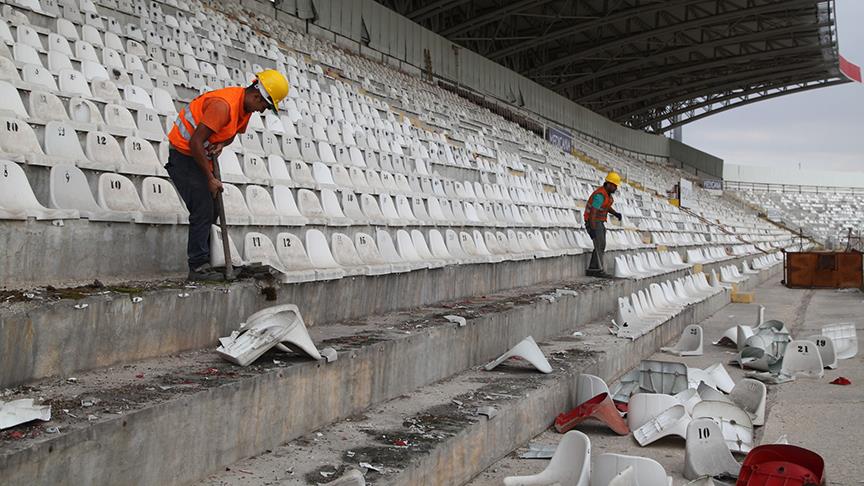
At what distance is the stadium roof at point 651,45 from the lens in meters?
29.1

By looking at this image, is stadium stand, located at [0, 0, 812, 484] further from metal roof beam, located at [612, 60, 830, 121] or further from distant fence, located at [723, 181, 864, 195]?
distant fence, located at [723, 181, 864, 195]

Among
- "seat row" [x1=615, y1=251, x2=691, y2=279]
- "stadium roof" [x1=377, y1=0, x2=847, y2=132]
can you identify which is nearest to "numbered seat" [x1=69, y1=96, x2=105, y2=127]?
"seat row" [x1=615, y1=251, x2=691, y2=279]

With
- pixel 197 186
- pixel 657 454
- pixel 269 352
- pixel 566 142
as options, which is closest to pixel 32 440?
pixel 269 352

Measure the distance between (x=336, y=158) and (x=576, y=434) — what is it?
4.81 m

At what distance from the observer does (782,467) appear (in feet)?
11.3

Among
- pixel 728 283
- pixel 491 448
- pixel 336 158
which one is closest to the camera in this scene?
pixel 491 448

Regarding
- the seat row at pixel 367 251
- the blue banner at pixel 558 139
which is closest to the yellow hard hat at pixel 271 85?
the seat row at pixel 367 251

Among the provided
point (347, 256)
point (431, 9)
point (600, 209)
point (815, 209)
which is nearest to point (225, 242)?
point (347, 256)

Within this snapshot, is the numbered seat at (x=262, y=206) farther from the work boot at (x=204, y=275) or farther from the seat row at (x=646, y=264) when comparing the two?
the seat row at (x=646, y=264)

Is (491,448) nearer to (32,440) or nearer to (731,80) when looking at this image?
(32,440)

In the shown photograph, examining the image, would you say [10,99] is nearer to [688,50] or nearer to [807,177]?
[688,50]

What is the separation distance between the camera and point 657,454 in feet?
14.6

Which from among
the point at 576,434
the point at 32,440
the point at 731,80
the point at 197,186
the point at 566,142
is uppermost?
the point at 731,80

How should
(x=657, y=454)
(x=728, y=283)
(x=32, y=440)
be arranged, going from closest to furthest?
(x=32, y=440) < (x=657, y=454) < (x=728, y=283)
